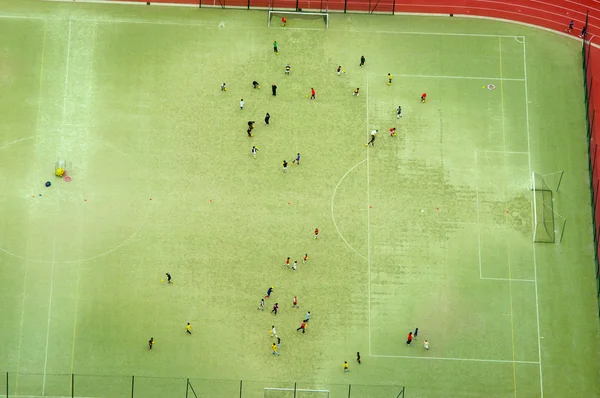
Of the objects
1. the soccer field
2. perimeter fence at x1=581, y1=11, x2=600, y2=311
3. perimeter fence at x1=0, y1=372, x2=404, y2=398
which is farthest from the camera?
perimeter fence at x1=581, y1=11, x2=600, y2=311

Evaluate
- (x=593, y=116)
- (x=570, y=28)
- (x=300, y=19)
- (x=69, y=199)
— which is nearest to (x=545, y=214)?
(x=593, y=116)

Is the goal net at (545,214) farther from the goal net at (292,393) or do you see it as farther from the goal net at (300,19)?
the goal net at (300,19)

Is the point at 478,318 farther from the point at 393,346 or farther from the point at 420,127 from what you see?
the point at 420,127

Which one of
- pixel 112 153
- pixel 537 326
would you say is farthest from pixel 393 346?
pixel 112 153

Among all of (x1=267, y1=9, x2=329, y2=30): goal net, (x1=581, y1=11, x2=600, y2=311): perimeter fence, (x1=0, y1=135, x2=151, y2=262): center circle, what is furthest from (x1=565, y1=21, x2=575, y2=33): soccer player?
(x1=0, y1=135, x2=151, y2=262): center circle

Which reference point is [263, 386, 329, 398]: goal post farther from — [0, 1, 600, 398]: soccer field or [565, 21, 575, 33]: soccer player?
[565, 21, 575, 33]: soccer player
